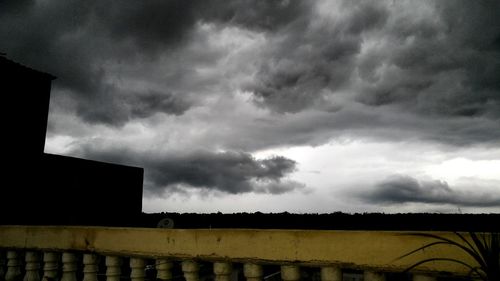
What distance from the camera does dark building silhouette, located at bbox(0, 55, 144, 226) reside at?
12.9m

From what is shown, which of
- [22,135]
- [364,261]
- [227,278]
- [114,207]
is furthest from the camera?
[114,207]

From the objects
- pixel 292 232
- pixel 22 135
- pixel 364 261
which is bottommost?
pixel 364 261

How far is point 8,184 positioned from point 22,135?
4.43 meters

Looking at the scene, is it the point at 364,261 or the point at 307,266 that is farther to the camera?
the point at 307,266

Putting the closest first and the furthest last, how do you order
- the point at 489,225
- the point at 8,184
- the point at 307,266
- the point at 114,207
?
the point at 307,266, the point at 489,225, the point at 8,184, the point at 114,207

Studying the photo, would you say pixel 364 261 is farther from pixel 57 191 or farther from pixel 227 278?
pixel 57 191

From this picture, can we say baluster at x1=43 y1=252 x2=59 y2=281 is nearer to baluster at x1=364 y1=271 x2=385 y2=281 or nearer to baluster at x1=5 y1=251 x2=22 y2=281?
baluster at x1=5 y1=251 x2=22 y2=281

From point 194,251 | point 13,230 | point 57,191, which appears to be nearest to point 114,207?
point 57,191

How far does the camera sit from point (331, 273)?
2.13 m

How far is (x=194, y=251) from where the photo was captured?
2.53 metres

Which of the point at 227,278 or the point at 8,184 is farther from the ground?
the point at 8,184

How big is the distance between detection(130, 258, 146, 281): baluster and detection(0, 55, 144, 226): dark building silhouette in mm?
11603

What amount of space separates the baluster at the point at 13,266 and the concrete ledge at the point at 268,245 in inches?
24.9

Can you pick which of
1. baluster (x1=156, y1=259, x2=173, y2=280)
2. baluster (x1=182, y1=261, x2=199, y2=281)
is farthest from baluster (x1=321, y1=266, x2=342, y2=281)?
baluster (x1=156, y1=259, x2=173, y2=280)
